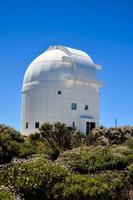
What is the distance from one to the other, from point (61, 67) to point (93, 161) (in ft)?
116

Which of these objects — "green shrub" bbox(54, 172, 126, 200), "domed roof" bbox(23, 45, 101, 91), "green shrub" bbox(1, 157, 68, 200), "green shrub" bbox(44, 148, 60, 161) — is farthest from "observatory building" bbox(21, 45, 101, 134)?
"green shrub" bbox(54, 172, 126, 200)

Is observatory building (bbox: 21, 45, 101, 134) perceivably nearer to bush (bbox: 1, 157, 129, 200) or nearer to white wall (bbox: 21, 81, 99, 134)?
white wall (bbox: 21, 81, 99, 134)

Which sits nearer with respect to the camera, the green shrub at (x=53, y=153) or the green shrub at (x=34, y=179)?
the green shrub at (x=34, y=179)

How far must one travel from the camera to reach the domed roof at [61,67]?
54.8 meters

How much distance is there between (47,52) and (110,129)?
49.6ft

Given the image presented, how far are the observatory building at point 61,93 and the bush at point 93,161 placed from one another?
105ft

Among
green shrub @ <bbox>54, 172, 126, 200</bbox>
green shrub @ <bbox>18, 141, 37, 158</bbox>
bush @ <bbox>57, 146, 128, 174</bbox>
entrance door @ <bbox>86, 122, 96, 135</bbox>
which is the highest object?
entrance door @ <bbox>86, 122, 96, 135</bbox>

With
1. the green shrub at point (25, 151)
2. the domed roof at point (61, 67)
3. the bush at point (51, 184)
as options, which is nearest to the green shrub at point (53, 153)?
the green shrub at point (25, 151)

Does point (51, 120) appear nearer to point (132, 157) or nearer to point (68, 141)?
point (68, 141)

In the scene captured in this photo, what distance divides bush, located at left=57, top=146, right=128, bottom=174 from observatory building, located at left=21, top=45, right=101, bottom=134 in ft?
105

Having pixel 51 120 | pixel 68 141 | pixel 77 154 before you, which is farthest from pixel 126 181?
pixel 51 120

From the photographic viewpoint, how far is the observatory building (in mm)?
54375

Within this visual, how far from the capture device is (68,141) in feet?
102

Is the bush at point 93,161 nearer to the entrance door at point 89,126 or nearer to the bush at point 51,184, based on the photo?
the bush at point 51,184
